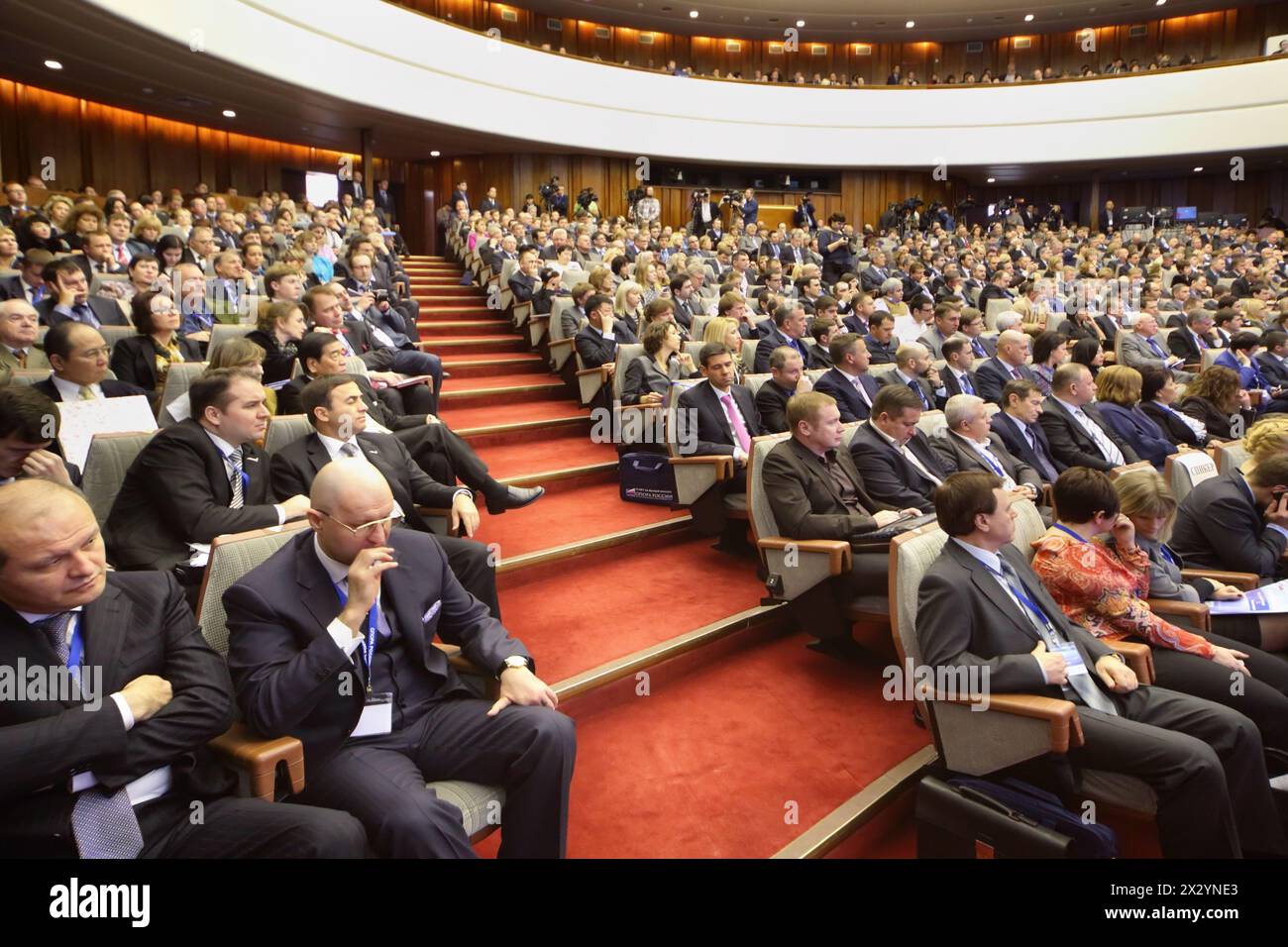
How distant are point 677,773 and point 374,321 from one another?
11.5ft

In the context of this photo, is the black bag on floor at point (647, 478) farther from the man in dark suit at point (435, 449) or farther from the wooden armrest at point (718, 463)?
the man in dark suit at point (435, 449)

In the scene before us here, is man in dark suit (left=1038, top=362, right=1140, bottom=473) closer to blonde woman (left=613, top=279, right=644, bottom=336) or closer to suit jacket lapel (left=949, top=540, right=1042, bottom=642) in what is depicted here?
suit jacket lapel (left=949, top=540, right=1042, bottom=642)

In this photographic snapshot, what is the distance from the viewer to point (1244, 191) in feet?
48.0

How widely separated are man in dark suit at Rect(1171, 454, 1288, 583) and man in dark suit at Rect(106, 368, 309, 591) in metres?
2.77

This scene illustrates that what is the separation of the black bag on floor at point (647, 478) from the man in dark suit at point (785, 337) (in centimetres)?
129

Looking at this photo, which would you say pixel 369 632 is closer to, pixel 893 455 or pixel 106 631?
pixel 106 631

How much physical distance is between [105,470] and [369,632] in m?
1.10

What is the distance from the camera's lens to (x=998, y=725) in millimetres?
1697

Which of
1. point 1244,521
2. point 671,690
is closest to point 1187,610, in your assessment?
point 1244,521

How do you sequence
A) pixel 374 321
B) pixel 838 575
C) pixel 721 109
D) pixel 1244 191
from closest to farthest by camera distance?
1. pixel 838 575
2. pixel 374 321
3. pixel 721 109
4. pixel 1244 191

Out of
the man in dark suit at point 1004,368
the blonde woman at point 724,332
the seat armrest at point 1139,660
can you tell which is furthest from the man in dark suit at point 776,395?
the seat armrest at point 1139,660
